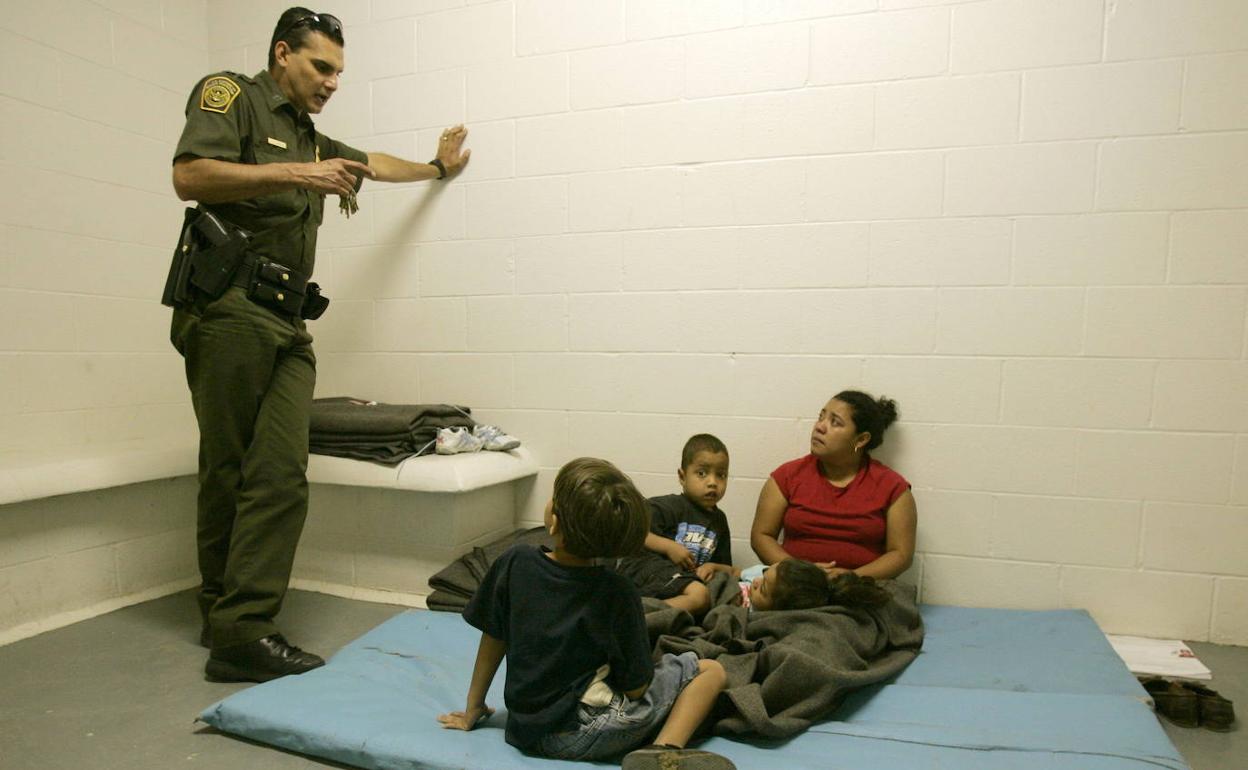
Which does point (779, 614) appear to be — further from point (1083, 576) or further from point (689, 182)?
point (689, 182)

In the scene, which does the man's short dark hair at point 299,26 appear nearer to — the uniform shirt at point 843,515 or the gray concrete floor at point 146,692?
the gray concrete floor at point 146,692

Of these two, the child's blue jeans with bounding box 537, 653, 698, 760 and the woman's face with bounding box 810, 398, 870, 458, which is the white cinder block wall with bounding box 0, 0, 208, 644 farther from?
the woman's face with bounding box 810, 398, 870, 458

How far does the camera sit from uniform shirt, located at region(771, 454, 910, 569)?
8.41 ft

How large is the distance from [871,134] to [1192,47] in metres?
0.97

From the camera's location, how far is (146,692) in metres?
2.11

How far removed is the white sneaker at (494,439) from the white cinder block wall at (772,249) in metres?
0.08

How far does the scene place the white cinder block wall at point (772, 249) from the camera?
7.97ft

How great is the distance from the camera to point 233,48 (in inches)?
138

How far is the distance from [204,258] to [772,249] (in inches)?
73.6

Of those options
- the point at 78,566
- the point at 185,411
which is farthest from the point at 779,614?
the point at 185,411

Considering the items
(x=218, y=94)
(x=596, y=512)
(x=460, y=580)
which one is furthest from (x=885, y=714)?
(x=218, y=94)

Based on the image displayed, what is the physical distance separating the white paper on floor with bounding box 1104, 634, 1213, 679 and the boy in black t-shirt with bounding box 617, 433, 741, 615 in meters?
1.21

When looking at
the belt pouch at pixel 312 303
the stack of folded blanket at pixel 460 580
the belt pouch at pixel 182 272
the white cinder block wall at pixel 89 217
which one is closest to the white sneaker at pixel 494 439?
the stack of folded blanket at pixel 460 580

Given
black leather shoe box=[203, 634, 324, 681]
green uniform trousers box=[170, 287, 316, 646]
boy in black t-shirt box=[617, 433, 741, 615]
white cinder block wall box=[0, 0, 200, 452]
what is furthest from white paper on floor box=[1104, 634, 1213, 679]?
white cinder block wall box=[0, 0, 200, 452]
